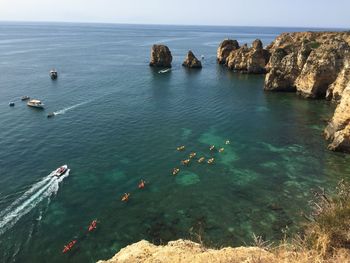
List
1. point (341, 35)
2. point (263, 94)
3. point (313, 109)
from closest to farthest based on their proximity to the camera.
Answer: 1. point (313, 109)
2. point (263, 94)
3. point (341, 35)

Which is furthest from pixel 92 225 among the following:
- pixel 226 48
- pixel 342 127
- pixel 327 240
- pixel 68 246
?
pixel 226 48

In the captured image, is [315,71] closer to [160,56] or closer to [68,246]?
[68,246]

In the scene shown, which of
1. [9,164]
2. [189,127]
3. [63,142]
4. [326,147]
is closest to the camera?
[9,164]

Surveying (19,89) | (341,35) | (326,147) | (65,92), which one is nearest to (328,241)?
(326,147)

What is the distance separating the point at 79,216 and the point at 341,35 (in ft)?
394

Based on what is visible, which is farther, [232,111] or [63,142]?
[232,111]

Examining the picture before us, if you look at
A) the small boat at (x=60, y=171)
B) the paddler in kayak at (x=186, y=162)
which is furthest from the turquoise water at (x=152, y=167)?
the small boat at (x=60, y=171)

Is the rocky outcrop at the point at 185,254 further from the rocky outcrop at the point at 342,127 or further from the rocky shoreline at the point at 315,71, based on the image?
the rocky shoreline at the point at 315,71

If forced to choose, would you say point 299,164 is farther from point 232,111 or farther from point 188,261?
point 188,261

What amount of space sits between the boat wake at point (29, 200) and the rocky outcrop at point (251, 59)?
8577 centimetres

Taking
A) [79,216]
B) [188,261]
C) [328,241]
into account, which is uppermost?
[328,241]

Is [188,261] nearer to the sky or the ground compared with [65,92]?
nearer to the sky

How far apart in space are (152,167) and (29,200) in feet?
55.8

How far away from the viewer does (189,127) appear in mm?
64062
